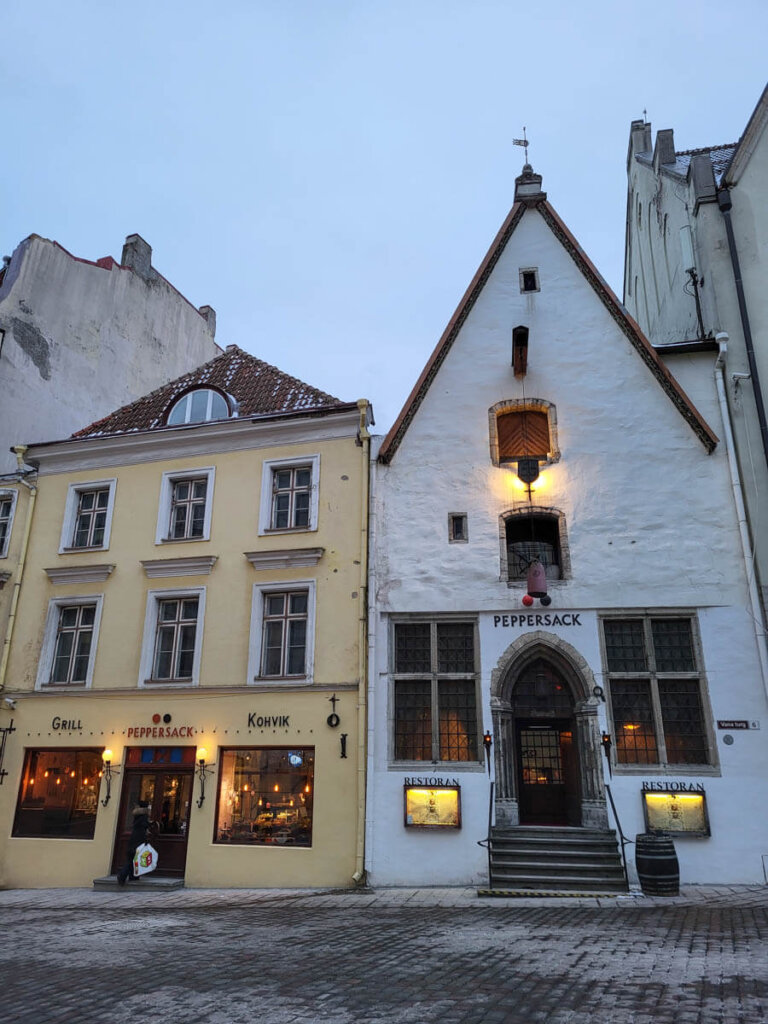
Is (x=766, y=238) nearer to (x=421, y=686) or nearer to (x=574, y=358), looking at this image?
(x=574, y=358)

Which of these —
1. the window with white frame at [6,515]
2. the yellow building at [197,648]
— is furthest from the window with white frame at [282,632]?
the window with white frame at [6,515]

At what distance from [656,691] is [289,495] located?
9.25m

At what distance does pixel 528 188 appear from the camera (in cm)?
1955

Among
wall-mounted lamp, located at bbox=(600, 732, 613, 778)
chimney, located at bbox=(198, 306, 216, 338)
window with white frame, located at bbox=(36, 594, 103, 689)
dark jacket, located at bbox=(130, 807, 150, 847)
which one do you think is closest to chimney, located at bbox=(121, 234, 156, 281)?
chimney, located at bbox=(198, 306, 216, 338)

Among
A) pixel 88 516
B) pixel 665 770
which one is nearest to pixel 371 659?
pixel 665 770

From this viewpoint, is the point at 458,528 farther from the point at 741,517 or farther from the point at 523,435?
the point at 741,517

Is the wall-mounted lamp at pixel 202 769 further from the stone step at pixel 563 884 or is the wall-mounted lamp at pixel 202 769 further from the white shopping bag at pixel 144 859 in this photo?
the stone step at pixel 563 884

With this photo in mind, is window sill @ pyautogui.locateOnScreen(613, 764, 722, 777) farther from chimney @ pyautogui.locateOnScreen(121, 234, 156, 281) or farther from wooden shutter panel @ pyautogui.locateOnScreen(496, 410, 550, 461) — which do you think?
chimney @ pyautogui.locateOnScreen(121, 234, 156, 281)

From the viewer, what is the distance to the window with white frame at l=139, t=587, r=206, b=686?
1736 cm

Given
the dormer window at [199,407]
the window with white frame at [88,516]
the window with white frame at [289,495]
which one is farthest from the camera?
the dormer window at [199,407]

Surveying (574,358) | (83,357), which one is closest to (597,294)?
(574,358)

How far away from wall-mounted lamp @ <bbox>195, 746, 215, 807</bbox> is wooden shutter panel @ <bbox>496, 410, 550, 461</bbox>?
9327 mm

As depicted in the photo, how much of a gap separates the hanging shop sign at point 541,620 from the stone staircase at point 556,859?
3.94 meters

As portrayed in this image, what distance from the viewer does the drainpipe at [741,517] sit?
14.9 metres
